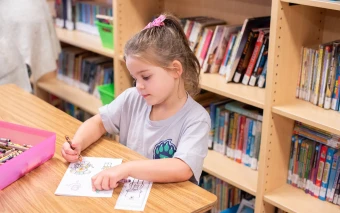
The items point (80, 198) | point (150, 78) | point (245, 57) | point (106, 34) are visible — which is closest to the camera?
point (80, 198)

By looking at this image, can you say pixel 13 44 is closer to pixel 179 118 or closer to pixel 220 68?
pixel 220 68

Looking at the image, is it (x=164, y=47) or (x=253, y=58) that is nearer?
(x=164, y=47)

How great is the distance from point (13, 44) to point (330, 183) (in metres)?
1.66

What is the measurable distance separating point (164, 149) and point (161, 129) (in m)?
0.07

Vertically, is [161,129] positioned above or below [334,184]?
above

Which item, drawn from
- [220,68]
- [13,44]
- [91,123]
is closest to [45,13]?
[13,44]

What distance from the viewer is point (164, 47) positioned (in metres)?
1.45

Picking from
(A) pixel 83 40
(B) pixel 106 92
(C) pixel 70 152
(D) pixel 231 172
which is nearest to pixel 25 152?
(C) pixel 70 152

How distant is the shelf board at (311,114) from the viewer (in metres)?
1.72

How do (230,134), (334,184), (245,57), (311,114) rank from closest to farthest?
(311,114) < (334,184) < (245,57) < (230,134)

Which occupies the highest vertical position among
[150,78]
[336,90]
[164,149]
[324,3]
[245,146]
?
[324,3]

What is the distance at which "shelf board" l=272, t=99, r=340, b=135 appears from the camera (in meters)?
1.72

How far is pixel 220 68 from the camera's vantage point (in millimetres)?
2311

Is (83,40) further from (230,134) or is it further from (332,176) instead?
(332,176)
